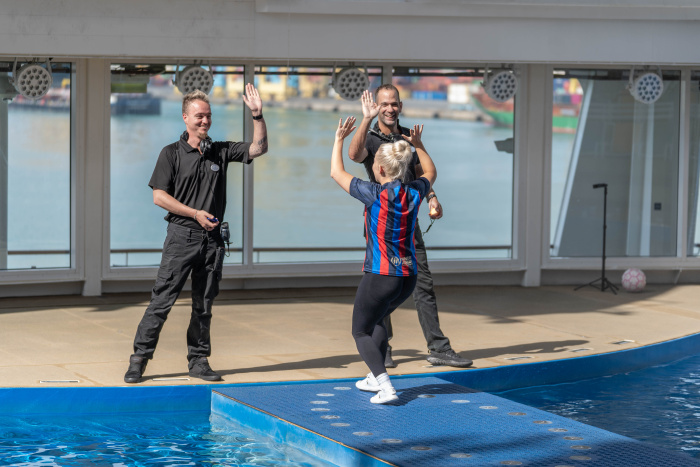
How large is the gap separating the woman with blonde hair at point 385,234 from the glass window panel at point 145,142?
4.68m

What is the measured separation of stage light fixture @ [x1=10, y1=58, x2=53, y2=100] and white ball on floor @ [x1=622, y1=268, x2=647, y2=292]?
5917 mm

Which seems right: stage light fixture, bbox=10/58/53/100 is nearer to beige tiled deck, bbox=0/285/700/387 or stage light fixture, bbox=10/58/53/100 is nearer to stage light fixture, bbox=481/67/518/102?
beige tiled deck, bbox=0/285/700/387

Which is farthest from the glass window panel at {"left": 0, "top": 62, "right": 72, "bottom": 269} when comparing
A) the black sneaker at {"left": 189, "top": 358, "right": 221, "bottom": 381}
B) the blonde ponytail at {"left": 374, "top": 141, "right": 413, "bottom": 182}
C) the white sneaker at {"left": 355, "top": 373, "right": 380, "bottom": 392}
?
the blonde ponytail at {"left": 374, "top": 141, "right": 413, "bottom": 182}

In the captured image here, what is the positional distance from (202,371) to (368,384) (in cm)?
107

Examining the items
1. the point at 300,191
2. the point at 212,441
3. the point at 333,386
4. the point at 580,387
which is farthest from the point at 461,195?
the point at 212,441

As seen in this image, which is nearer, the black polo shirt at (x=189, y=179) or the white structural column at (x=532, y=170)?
the black polo shirt at (x=189, y=179)

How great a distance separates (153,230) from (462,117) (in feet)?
11.4

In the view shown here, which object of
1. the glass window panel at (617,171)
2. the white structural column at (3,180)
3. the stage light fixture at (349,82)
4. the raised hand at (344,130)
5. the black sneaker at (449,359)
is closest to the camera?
the raised hand at (344,130)

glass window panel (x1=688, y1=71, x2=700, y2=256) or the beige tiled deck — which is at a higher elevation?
glass window panel (x1=688, y1=71, x2=700, y2=256)

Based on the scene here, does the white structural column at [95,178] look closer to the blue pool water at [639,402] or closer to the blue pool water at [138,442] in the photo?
the blue pool water at [138,442]

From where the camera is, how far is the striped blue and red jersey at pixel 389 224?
5.39 m

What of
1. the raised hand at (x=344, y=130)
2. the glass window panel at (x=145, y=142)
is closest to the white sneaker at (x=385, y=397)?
the raised hand at (x=344, y=130)

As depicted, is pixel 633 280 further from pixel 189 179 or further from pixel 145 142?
pixel 189 179

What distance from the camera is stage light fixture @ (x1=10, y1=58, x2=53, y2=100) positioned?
9094 mm
